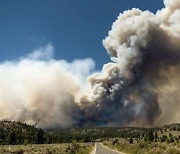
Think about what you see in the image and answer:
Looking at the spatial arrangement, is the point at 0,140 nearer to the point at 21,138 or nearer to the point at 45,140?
the point at 21,138

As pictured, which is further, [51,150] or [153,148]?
[51,150]

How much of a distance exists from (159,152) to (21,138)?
394 ft

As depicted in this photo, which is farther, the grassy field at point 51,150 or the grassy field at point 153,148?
the grassy field at point 51,150

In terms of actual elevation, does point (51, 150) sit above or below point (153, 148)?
above

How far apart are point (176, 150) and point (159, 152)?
3.37 meters

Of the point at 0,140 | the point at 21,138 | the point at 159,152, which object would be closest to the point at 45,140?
the point at 21,138

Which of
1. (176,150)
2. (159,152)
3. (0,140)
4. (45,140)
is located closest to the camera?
(176,150)

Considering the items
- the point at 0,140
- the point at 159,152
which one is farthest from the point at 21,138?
the point at 159,152

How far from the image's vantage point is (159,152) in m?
33.3

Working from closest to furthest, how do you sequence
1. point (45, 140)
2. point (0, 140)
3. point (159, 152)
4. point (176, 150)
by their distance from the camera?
point (176, 150) → point (159, 152) → point (0, 140) → point (45, 140)

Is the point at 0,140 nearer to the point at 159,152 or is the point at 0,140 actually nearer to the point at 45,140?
the point at 45,140

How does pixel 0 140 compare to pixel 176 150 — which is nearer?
pixel 176 150

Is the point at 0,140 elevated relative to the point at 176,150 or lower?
elevated

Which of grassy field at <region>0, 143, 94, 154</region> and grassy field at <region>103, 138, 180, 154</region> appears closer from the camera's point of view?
grassy field at <region>103, 138, 180, 154</region>
